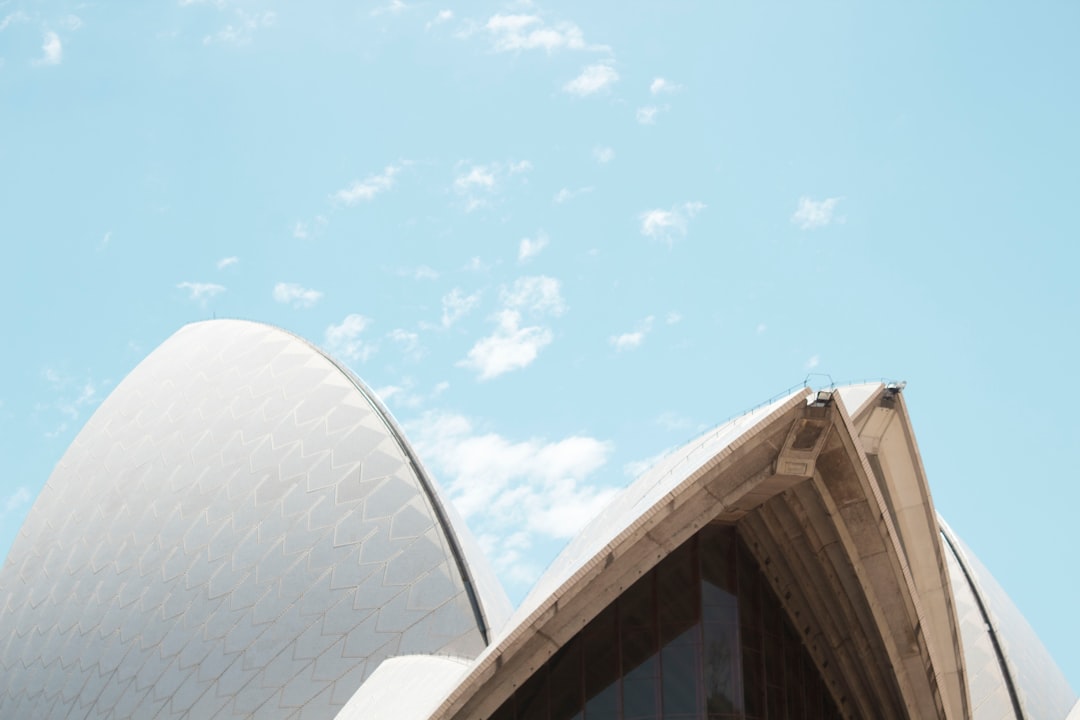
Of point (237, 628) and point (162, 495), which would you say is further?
point (162, 495)

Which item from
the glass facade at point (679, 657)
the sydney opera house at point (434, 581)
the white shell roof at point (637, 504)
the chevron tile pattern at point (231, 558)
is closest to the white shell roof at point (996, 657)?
the sydney opera house at point (434, 581)

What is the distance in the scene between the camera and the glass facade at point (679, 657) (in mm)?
18000

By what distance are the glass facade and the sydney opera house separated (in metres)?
0.03

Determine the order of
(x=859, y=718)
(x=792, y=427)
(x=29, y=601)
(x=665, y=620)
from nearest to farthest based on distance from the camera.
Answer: (x=792, y=427)
(x=665, y=620)
(x=859, y=718)
(x=29, y=601)

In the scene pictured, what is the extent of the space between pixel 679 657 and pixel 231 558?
40.9 feet

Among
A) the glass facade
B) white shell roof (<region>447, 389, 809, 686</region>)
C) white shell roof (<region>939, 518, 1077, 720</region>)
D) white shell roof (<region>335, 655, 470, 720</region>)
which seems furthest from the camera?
white shell roof (<region>939, 518, 1077, 720</region>)

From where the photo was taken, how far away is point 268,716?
2409cm

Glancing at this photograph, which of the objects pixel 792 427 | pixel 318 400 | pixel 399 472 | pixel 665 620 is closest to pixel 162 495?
pixel 318 400

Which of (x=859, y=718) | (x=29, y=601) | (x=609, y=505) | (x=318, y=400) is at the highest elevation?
(x=318, y=400)

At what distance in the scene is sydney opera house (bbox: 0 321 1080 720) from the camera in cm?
1734

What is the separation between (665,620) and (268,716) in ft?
30.2

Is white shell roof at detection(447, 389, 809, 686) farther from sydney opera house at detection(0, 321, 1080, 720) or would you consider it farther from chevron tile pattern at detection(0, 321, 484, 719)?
chevron tile pattern at detection(0, 321, 484, 719)

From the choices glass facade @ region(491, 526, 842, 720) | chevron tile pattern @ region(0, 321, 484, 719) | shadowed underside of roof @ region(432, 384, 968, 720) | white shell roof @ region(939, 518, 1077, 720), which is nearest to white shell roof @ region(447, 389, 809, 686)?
shadowed underside of roof @ region(432, 384, 968, 720)

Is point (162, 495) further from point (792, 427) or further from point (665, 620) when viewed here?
point (792, 427)
